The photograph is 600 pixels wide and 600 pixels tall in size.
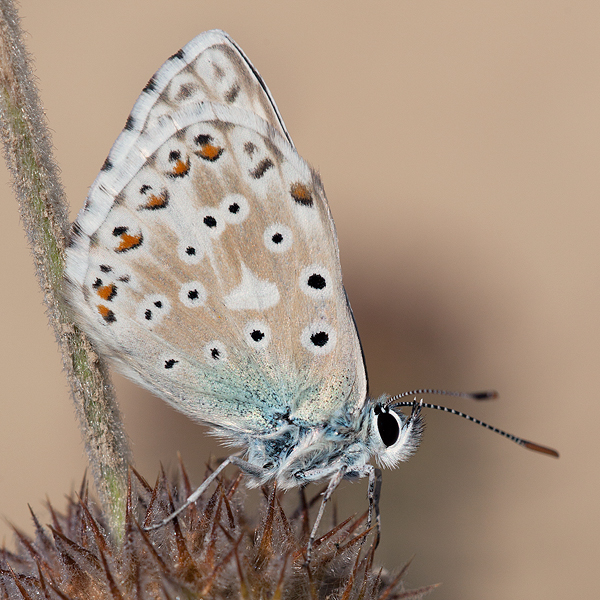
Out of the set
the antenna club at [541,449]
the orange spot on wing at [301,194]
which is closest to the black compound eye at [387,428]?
the antenna club at [541,449]

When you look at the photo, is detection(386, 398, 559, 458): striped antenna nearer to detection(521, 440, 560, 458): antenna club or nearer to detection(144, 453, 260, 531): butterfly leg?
detection(521, 440, 560, 458): antenna club

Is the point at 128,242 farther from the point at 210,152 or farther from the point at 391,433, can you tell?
the point at 391,433

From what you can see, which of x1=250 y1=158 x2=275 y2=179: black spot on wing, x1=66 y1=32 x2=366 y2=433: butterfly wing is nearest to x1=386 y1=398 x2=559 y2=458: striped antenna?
x1=66 y1=32 x2=366 y2=433: butterfly wing

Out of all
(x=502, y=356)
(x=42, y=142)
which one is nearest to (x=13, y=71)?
(x=42, y=142)

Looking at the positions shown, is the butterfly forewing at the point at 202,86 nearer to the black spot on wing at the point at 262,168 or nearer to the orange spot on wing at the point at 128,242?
the black spot on wing at the point at 262,168

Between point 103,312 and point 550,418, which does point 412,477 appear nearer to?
point 550,418

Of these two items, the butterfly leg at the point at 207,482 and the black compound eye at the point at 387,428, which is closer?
the butterfly leg at the point at 207,482
